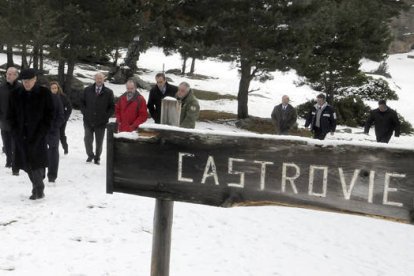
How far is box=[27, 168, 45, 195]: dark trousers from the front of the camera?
21.1 feet

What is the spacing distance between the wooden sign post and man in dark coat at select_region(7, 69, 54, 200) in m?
3.60

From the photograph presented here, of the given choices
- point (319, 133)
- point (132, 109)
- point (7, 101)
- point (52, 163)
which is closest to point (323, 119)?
point (319, 133)

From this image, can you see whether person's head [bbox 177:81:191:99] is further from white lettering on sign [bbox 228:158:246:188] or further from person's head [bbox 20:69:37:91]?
white lettering on sign [bbox 228:158:246:188]

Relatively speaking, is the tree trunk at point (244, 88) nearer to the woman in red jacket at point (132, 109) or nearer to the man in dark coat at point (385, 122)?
the man in dark coat at point (385, 122)

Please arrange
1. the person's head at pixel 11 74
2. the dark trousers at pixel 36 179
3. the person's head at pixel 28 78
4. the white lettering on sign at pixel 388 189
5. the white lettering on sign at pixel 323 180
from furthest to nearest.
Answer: the person's head at pixel 11 74 → the dark trousers at pixel 36 179 → the person's head at pixel 28 78 → the white lettering on sign at pixel 323 180 → the white lettering on sign at pixel 388 189

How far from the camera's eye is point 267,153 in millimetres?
2652

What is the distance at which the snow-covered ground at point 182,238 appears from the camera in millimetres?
4969

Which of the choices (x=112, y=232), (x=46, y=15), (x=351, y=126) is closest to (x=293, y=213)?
(x=112, y=232)

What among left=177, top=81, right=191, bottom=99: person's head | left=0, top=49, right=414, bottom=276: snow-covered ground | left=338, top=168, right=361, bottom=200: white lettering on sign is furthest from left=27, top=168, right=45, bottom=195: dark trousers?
left=338, top=168, right=361, bottom=200: white lettering on sign

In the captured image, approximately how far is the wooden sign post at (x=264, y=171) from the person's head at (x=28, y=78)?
358cm

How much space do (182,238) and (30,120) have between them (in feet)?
7.97

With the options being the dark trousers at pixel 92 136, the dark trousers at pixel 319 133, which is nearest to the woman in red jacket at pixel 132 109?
the dark trousers at pixel 92 136

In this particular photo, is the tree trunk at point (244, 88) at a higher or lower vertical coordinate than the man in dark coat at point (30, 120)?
higher

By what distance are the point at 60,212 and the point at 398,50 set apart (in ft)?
152
